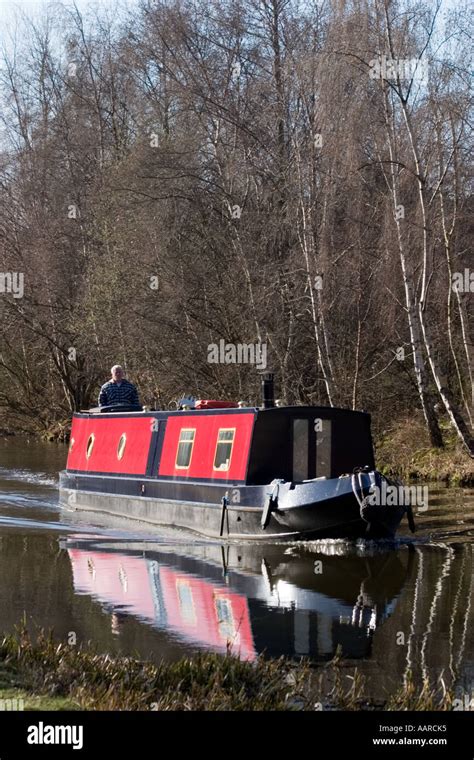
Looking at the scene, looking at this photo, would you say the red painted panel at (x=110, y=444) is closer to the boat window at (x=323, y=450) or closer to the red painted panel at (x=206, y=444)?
the red painted panel at (x=206, y=444)

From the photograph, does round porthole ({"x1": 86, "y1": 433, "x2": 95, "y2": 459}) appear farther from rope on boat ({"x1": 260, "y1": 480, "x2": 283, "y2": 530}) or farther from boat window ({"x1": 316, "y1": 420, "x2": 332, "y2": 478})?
rope on boat ({"x1": 260, "y1": 480, "x2": 283, "y2": 530})

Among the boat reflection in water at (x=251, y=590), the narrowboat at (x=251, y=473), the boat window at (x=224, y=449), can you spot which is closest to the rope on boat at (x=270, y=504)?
the narrowboat at (x=251, y=473)

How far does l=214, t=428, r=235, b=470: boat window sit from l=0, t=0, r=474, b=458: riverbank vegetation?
15.2 feet

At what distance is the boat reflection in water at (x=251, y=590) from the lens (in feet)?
34.0

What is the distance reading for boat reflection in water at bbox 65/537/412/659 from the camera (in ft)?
34.0

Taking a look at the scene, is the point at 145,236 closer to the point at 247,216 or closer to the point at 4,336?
the point at 247,216

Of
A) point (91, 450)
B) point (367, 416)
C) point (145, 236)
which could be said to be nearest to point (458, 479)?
point (367, 416)

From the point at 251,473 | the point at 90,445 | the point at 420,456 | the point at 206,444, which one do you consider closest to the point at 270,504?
the point at 251,473

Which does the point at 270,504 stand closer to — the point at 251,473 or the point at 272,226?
the point at 251,473

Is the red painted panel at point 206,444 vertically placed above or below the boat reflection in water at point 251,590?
above

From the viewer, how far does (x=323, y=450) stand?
16047 millimetres

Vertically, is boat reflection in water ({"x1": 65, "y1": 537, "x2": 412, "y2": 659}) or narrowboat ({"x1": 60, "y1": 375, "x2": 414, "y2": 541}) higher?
narrowboat ({"x1": 60, "y1": 375, "x2": 414, "y2": 541})

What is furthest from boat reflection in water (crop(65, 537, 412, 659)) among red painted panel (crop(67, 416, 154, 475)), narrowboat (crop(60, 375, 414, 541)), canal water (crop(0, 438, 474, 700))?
red painted panel (crop(67, 416, 154, 475))

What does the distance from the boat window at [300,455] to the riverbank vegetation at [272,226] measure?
13.4 ft
